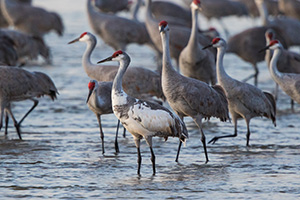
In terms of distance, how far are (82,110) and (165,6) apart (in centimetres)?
745

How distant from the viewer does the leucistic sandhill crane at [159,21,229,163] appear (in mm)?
7367

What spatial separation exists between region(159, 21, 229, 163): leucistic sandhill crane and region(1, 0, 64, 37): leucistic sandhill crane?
10581 mm

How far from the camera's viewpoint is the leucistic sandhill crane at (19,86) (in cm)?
845

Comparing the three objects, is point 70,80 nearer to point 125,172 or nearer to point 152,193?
point 125,172

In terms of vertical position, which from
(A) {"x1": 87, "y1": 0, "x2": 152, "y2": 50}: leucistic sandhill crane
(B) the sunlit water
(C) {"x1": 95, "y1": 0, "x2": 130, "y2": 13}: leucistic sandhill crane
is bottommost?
(B) the sunlit water

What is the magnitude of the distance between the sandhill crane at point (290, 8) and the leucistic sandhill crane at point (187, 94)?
13.0 meters

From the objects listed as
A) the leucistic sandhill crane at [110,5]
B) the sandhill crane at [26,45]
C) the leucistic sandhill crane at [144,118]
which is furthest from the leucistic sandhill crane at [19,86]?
the leucistic sandhill crane at [110,5]

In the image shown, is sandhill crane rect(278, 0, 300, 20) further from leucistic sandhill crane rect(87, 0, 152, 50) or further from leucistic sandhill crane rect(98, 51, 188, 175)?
leucistic sandhill crane rect(98, 51, 188, 175)

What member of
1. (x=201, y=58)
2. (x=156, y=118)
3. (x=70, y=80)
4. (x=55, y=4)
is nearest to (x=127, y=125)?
(x=156, y=118)

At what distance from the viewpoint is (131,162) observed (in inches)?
286

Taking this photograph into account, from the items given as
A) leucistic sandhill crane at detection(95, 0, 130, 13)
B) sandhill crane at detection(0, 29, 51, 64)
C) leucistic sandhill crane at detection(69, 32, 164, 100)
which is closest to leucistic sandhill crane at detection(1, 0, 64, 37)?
leucistic sandhill crane at detection(95, 0, 130, 13)

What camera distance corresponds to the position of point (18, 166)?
697cm

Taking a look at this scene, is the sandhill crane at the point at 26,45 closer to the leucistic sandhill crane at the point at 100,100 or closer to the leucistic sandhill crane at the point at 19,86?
the leucistic sandhill crane at the point at 19,86

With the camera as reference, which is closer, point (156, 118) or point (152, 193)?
point (152, 193)
